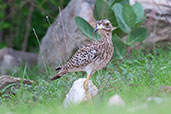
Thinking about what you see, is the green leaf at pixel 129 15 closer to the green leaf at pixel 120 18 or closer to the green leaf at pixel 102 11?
the green leaf at pixel 120 18

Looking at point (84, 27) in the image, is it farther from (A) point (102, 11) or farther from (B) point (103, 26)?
(B) point (103, 26)

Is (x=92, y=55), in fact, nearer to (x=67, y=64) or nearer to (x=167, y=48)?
(x=67, y=64)

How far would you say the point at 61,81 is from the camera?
22.0ft

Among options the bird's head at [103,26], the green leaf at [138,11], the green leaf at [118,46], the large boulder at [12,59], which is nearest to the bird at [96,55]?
the bird's head at [103,26]

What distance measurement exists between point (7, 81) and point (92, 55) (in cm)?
169

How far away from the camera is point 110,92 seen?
19.0ft

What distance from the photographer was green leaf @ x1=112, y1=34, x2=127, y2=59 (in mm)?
7784

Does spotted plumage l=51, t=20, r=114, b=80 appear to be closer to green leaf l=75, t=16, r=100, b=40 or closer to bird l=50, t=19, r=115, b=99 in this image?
bird l=50, t=19, r=115, b=99

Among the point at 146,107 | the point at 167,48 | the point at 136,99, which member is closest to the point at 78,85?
the point at 136,99

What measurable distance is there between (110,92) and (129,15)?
2262 millimetres

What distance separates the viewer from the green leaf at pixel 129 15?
749 centimetres

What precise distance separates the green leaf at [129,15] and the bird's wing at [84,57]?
5.95 ft

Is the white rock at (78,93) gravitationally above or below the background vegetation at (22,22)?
below

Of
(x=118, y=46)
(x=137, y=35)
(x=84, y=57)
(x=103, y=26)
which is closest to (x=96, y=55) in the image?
(x=84, y=57)
